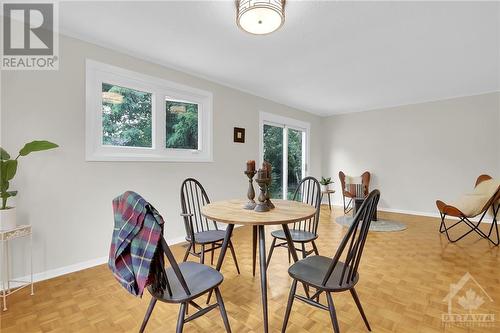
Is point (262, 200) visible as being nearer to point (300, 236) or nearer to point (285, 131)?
point (300, 236)

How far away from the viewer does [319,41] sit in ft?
8.35

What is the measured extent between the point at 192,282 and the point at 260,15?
6.28 ft

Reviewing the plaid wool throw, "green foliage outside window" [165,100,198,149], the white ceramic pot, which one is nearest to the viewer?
the plaid wool throw

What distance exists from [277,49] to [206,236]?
220 centimetres

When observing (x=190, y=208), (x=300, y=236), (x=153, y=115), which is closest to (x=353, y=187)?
(x=300, y=236)

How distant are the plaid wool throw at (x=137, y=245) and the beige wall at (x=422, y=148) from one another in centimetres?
570

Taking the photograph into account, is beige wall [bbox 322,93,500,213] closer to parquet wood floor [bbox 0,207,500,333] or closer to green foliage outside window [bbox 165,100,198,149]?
parquet wood floor [bbox 0,207,500,333]

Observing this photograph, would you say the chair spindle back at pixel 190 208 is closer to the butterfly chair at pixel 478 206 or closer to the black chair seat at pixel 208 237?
the black chair seat at pixel 208 237

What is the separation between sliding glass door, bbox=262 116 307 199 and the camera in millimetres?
5011

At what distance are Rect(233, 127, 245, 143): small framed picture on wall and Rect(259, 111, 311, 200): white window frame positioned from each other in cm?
51

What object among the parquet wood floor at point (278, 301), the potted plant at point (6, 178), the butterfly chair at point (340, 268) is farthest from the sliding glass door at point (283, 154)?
the potted plant at point (6, 178)

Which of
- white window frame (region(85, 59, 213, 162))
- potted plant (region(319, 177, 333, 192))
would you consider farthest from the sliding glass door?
white window frame (region(85, 59, 213, 162))

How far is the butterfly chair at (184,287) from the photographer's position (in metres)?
1.18

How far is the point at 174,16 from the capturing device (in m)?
2.13
